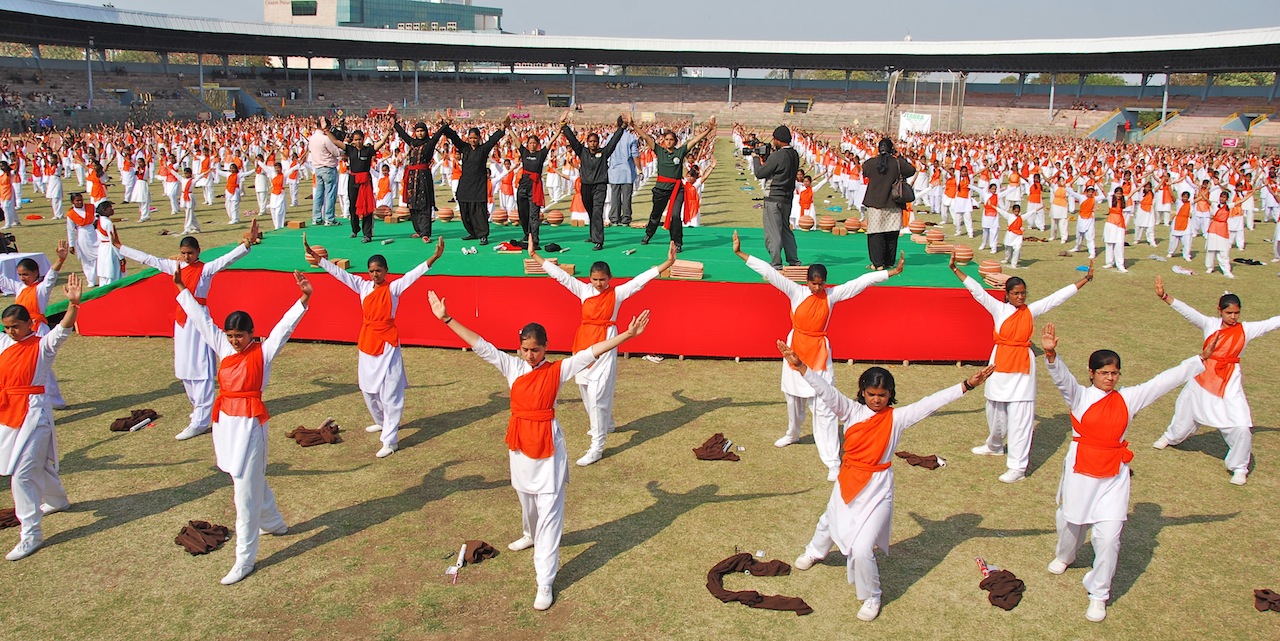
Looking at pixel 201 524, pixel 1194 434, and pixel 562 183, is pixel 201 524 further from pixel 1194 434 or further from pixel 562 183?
pixel 562 183

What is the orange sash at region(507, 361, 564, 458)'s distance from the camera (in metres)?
5.65

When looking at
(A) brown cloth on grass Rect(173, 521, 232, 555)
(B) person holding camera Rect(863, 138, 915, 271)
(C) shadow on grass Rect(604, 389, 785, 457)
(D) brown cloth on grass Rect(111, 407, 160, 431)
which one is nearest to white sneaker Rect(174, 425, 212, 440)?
(D) brown cloth on grass Rect(111, 407, 160, 431)

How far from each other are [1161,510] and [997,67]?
66297mm

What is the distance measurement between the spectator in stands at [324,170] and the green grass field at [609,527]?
602 centimetres

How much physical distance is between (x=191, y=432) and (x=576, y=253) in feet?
20.4

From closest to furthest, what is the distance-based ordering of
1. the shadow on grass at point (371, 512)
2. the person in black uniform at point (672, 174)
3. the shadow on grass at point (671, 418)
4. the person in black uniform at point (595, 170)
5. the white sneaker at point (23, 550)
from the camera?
1. the white sneaker at point (23, 550)
2. the shadow on grass at point (371, 512)
3. the shadow on grass at point (671, 418)
4. the person in black uniform at point (672, 174)
5. the person in black uniform at point (595, 170)

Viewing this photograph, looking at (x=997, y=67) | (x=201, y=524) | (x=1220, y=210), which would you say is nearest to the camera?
(x=201, y=524)

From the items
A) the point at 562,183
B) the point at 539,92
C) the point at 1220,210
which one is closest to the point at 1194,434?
the point at 1220,210

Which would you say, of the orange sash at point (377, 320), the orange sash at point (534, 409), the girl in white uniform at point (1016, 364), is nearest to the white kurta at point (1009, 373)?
the girl in white uniform at point (1016, 364)

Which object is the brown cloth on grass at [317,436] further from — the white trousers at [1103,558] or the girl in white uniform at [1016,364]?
the white trousers at [1103,558]

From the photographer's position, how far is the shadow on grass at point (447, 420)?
8.87 meters

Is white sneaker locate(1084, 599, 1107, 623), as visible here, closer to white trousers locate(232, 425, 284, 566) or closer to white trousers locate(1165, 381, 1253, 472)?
white trousers locate(1165, 381, 1253, 472)

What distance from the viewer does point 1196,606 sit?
19.1 feet

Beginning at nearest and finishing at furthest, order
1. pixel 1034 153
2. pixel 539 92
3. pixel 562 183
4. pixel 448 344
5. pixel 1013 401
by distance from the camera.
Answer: pixel 1013 401 → pixel 448 344 → pixel 562 183 → pixel 1034 153 → pixel 539 92
